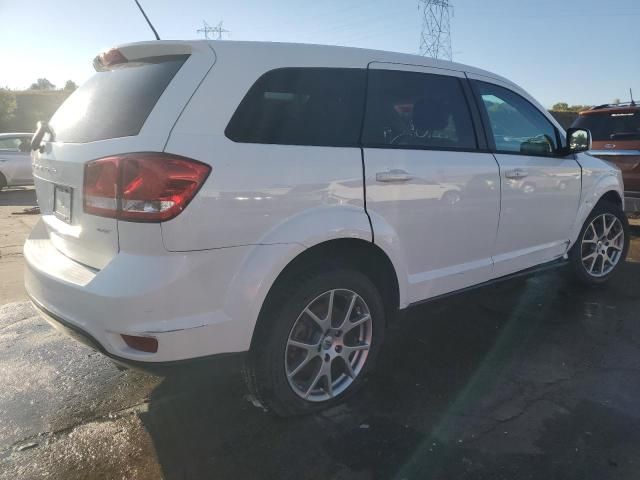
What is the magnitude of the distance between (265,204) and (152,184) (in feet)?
1.62

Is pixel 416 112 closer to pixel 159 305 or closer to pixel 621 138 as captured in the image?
pixel 159 305

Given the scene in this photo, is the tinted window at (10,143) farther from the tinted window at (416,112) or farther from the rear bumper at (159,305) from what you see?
the tinted window at (416,112)

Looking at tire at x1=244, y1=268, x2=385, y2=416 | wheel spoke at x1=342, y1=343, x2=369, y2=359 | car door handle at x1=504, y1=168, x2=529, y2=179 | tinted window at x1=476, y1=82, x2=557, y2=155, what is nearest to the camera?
tire at x1=244, y1=268, x2=385, y2=416

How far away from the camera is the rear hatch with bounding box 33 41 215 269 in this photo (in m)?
2.26

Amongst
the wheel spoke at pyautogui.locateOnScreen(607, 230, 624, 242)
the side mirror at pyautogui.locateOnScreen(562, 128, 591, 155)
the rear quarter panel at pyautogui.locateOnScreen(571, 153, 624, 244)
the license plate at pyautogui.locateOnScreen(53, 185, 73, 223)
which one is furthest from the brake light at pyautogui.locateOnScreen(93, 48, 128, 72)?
the wheel spoke at pyautogui.locateOnScreen(607, 230, 624, 242)

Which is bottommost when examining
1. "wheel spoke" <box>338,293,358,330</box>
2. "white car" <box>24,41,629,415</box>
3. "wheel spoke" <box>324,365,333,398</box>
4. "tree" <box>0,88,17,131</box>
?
"wheel spoke" <box>324,365,333,398</box>

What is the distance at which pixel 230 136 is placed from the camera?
2.31m

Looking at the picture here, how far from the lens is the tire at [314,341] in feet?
8.25

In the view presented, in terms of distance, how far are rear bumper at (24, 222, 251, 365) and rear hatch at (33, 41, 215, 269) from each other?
0.46ft

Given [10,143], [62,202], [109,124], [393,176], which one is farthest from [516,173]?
[10,143]

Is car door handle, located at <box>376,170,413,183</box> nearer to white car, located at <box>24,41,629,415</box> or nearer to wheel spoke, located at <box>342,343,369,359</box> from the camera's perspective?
white car, located at <box>24,41,629,415</box>

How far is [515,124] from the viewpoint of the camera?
3.89 meters

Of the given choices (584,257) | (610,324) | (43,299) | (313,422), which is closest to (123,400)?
(43,299)

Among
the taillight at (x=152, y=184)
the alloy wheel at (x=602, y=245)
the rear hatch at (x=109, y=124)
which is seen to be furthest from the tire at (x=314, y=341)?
the alloy wheel at (x=602, y=245)
